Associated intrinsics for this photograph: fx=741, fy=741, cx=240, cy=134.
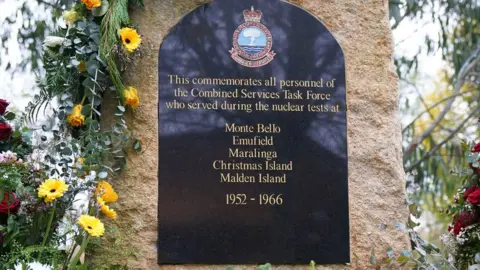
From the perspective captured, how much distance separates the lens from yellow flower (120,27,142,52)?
4461 millimetres

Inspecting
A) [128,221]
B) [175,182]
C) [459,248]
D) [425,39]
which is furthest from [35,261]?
[425,39]

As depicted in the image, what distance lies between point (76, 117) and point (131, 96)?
0.36 meters

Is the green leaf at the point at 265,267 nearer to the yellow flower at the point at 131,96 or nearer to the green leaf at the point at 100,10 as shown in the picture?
the yellow flower at the point at 131,96

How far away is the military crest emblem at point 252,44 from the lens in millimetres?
4711

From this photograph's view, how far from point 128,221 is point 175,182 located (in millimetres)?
367

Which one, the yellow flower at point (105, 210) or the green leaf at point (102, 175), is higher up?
the green leaf at point (102, 175)

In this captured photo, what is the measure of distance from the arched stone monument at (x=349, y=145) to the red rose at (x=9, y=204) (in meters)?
0.59

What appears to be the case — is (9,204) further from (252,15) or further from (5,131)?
(252,15)

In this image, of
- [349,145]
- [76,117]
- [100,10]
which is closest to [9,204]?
[76,117]

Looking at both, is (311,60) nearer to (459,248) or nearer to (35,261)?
(459,248)

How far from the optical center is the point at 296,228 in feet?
15.0

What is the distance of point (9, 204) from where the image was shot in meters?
4.19

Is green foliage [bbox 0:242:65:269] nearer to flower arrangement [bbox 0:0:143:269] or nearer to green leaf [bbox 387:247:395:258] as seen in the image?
flower arrangement [bbox 0:0:143:269]

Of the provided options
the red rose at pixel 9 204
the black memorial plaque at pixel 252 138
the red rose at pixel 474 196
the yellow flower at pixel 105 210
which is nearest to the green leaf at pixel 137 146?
the black memorial plaque at pixel 252 138
